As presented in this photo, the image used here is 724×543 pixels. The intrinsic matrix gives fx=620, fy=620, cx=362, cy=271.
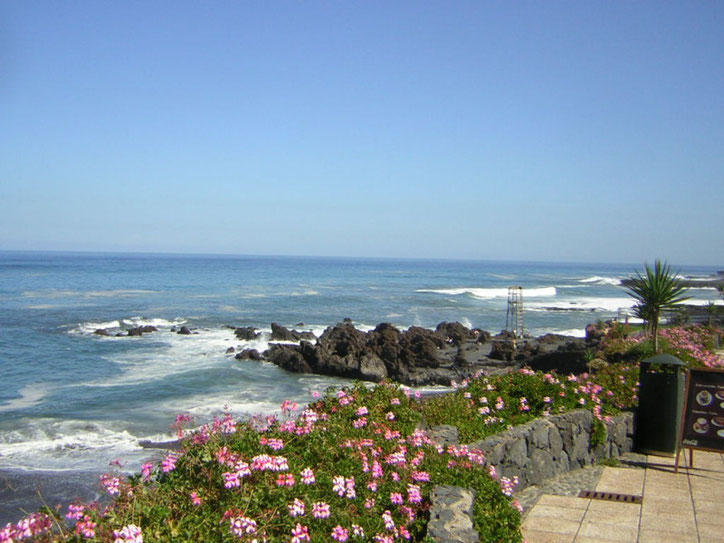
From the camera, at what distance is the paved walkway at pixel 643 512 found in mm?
5926

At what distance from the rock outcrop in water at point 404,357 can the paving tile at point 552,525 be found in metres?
16.8

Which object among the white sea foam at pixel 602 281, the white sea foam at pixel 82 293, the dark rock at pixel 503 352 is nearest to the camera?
the dark rock at pixel 503 352

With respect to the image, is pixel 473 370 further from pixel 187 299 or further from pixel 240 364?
pixel 187 299

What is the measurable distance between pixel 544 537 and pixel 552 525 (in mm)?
357

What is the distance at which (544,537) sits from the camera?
5863 mm

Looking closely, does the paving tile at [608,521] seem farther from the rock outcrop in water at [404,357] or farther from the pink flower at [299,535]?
the rock outcrop in water at [404,357]

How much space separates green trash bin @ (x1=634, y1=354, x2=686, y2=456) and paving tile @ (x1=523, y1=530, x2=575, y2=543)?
3413 millimetres

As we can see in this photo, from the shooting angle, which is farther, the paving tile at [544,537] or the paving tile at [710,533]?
the paving tile at [710,533]

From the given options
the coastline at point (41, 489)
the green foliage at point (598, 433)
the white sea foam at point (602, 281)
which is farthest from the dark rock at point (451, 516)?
the white sea foam at point (602, 281)

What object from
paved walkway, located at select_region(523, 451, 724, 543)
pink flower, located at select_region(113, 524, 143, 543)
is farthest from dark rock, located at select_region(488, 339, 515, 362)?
pink flower, located at select_region(113, 524, 143, 543)

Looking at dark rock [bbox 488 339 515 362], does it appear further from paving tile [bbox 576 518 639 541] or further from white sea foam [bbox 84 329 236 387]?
paving tile [bbox 576 518 639 541]

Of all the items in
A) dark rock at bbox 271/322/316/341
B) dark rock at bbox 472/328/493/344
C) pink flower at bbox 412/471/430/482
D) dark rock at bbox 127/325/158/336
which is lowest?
dark rock at bbox 127/325/158/336

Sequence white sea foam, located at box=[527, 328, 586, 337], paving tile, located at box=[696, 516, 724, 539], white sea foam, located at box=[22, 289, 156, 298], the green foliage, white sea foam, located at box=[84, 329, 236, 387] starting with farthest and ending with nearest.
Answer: white sea foam, located at box=[22, 289, 156, 298] < white sea foam, located at box=[527, 328, 586, 337] < white sea foam, located at box=[84, 329, 236, 387] < the green foliage < paving tile, located at box=[696, 516, 724, 539]

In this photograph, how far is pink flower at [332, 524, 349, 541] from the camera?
3986 mm
